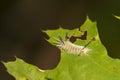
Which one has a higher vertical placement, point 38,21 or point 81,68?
point 81,68

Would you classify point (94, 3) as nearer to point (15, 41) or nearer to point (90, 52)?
point (15, 41)

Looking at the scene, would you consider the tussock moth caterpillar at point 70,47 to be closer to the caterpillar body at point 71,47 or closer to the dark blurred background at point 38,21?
the caterpillar body at point 71,47

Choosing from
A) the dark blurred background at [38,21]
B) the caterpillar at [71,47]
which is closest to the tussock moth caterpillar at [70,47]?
the caterpillar at [71,47]

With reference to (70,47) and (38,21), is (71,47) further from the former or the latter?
(38,21)

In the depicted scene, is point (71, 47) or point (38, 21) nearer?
point (71, 47)

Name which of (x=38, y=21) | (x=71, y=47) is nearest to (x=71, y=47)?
(x=71, y=47)
